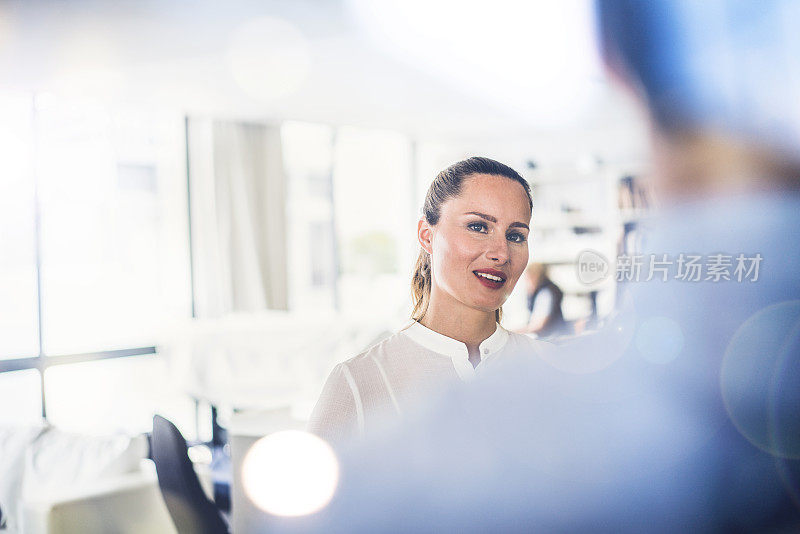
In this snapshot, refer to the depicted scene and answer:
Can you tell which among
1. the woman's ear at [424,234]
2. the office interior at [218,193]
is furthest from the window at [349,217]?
Result: the woman's ear at [424,234]

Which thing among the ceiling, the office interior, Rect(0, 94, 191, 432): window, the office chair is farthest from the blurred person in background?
Rect(0, 94, 191, 432): window

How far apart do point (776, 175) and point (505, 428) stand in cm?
36

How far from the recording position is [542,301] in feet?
9.91

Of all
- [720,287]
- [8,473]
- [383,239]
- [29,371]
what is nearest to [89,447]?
[8,473]

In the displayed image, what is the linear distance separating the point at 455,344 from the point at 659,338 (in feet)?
0.91

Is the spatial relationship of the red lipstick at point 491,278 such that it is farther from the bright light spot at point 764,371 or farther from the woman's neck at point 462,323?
the bright light spot at point 764,371

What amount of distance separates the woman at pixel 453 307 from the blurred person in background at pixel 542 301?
6.82 ft

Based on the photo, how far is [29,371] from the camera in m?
4.41

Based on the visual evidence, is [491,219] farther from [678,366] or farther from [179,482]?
[179,482]

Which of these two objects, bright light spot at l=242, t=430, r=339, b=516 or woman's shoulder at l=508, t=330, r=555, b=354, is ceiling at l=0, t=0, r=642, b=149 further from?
bright light spot at l=242, t=430, r=339, b=516

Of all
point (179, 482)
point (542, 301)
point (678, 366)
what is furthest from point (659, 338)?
point (542, 301)

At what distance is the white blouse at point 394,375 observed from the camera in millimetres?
781

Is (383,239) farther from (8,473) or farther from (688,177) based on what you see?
(688,177)

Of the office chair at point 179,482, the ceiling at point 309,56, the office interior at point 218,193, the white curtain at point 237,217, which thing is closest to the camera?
the office chair at point 179,482
